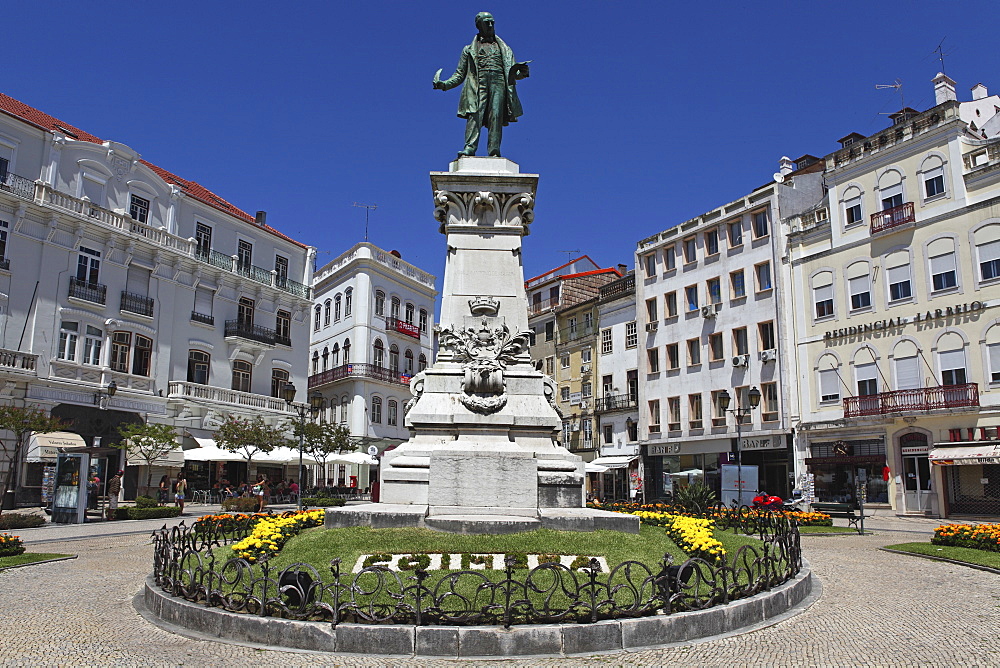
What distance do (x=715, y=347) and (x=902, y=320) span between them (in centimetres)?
1139

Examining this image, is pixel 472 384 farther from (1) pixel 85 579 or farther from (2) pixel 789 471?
(2) pixel 789 471

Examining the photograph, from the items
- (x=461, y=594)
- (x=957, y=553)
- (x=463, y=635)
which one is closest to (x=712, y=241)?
(x=957, y=553)

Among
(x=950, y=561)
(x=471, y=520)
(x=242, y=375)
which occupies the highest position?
(x=242, y=375)

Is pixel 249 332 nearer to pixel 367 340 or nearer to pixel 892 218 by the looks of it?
pixel 367 340

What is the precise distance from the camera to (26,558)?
44.0 feet

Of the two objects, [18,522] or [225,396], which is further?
[225,396]

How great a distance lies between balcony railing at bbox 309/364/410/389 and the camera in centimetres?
5119

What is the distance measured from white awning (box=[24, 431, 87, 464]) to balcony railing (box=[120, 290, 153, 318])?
25.0 feet

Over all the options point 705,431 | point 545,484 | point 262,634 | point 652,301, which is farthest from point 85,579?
point 652,301

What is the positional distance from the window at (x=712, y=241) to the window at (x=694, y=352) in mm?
5506

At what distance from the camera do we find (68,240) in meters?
32.7

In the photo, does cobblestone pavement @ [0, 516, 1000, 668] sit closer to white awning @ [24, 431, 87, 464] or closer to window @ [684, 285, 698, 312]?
white awning @ [24, 431, 87, 464]

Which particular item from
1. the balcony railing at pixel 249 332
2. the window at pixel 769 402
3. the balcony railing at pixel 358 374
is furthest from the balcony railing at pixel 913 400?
the balcony railing at pixel 249 332

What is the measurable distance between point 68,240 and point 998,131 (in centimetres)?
→ 4424
